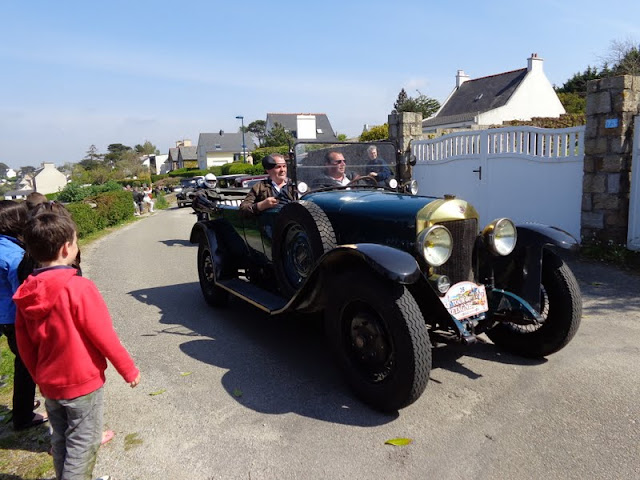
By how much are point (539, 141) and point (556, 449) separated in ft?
21.5

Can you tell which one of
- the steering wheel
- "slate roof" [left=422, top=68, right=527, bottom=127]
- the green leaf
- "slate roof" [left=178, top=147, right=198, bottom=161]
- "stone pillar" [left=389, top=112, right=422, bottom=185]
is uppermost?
"slate roof" [left=422, top=68, right=527, bottom=127]

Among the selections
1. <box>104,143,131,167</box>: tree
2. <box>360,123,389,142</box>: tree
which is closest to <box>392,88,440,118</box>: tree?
<box>360,123,389,142</box>: tree

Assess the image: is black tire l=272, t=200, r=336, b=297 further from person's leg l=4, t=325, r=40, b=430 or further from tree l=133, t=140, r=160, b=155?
tree l=133, t=140, r=160, b=155

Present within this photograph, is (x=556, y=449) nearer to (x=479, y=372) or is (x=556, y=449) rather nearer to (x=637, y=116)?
(x=479, y=372)

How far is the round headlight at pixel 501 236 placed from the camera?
3.47 m

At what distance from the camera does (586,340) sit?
417cm

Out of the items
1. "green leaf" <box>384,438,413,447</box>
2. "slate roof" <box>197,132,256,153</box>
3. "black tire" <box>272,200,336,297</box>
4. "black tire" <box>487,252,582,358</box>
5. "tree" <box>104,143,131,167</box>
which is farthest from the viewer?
"tree" <box>104,143,131,167</box>

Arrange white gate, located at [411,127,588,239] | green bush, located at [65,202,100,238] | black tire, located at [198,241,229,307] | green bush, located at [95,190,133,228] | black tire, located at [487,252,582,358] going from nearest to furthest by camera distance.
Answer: black tire, located at [487,252,582,358], black tire, located at [198,241,229,307], white gate, located at [411,127,588,239], green bush, located at [65,202,100,238], green bush, located at [95,190,133,228]

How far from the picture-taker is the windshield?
180 inches

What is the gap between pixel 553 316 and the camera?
11.8 feet

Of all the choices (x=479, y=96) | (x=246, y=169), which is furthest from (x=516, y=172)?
(x=246, y=169)

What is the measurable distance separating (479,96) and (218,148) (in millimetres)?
48823

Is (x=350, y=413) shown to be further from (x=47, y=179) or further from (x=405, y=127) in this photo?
(x=47, y=179)

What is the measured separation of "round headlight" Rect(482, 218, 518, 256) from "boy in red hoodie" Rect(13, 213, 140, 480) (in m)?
2.53
